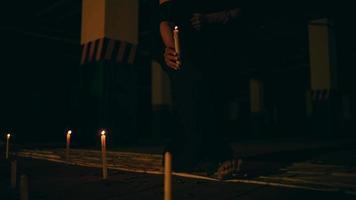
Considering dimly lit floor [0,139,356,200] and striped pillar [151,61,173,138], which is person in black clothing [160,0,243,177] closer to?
dimly lit floor [0,139,356,200]

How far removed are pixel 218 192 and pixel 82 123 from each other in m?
5.95

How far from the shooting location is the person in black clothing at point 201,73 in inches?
125

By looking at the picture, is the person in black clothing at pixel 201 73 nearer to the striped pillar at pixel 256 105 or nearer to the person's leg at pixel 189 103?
the person's leg at pixel 189 103

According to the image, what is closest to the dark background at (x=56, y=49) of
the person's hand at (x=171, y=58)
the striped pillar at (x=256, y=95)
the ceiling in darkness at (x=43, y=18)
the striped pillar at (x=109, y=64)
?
the ceiling in darkness at (x=43, y=18)

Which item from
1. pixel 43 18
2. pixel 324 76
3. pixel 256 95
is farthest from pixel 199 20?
pixel 256 95

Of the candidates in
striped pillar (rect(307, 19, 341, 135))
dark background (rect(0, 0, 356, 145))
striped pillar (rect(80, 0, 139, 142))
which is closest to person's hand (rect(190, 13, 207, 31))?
striped pillar (rect(80, 0, 139, 142))

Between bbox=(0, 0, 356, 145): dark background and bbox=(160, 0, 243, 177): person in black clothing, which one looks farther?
bbox=(0, 0, 356, 145): dark background

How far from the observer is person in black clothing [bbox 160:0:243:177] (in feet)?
10.4

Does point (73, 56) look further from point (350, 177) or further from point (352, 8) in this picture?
point (350, 177)

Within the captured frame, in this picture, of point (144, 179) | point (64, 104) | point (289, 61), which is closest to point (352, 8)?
point (289, 61)

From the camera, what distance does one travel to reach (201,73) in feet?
10.5

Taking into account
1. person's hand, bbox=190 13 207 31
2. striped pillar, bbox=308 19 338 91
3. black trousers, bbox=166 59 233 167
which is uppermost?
striped pillar, bbox=308 19 338 91

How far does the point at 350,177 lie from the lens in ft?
10.7

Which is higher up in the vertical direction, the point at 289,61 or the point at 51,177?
the point at 289,61
